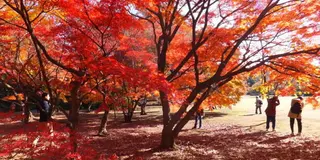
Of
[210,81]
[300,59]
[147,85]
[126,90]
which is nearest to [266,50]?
[300,59]

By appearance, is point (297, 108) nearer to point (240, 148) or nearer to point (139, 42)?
point (240, 148)

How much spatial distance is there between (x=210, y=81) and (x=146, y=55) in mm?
6262

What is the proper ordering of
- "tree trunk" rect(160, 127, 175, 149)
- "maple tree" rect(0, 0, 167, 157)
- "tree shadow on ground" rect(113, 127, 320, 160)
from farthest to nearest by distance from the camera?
"tree trunk" rect(160, 127, 175, 149)
"tree shadow on ground" rect(113, 127, 320, 160)
"maple tree" rect(0, 0, 167, 157)

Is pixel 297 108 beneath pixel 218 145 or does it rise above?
above

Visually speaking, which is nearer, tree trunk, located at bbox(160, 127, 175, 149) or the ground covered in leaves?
the ground covered in leaves

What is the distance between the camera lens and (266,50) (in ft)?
33.1

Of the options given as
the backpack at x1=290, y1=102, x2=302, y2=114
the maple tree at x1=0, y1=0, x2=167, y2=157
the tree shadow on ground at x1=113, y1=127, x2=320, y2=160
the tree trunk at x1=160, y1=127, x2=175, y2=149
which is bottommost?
the tree shadow on ground at x1=113, y1=127, x2=320, y2=160

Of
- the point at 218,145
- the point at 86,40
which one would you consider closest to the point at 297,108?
the point at 218,145

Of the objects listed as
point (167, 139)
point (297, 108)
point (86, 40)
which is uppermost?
point (86, 40)

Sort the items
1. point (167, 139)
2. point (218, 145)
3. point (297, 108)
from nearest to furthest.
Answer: point (167, 139)
point (218, 145)
point (297, 108)

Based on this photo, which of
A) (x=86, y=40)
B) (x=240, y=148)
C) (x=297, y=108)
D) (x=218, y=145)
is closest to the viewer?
(x=86, y=40)

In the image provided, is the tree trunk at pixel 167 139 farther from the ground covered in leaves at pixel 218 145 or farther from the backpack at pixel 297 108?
the backpack at pixel 297 108

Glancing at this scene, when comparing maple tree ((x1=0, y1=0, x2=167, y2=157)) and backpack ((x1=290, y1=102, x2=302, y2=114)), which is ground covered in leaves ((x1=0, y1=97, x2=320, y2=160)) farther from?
maple tree ((x1=0, y1=0, x2=167, y2=157))

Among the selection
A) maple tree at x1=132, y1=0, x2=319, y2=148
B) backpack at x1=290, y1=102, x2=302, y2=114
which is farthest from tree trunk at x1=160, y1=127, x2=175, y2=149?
backpack at x1=290, y1=102, x2=302, y2=114
